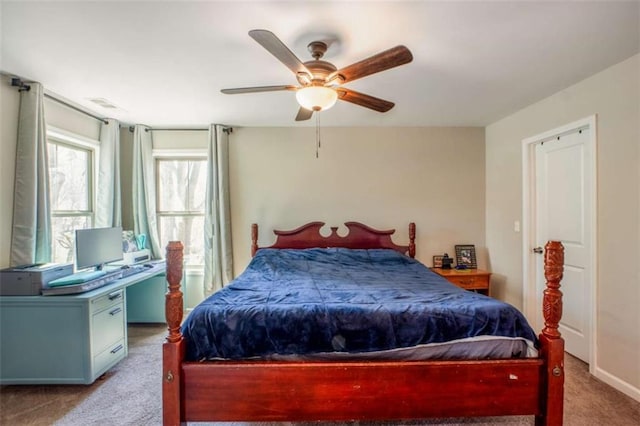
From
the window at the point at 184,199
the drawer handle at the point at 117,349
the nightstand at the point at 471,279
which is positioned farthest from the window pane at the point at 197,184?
the nightstand at the point at 471,279

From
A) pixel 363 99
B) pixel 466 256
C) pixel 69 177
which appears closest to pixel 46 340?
pixel 69 177

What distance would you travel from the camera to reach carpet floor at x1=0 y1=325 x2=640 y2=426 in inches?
77.4

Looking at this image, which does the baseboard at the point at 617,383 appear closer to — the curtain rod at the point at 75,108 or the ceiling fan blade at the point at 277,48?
the ceiling fan blade at the point at 277,48

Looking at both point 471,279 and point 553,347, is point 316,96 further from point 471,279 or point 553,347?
point 471,279

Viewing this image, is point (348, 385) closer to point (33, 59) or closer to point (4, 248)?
point (4, 248)

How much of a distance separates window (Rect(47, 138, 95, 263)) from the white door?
4956 millimetres

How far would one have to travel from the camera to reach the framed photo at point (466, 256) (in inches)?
152

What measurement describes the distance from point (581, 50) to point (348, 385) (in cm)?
268

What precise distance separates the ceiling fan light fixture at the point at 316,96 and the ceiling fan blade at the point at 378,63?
8 cm

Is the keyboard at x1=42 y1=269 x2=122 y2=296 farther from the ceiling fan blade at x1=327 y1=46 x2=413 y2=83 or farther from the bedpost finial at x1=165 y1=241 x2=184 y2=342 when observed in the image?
the ceiling fan blade at x1=327 y1=46 x2=413 y2=83

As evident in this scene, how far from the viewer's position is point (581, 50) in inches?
82.7

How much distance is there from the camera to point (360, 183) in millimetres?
3980

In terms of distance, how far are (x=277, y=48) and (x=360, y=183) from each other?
8.50 ft

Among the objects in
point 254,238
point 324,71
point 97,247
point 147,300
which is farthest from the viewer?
point 254,238
